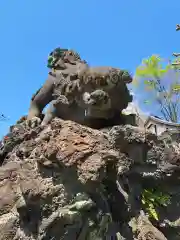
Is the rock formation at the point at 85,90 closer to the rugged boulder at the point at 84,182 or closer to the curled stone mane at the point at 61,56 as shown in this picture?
the curled stone mane at the point at 61,56

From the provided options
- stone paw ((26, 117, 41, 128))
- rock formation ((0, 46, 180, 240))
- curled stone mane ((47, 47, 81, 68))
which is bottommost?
rock formation ((0, 46, 180, 240))

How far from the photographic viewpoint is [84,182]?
2.19 m

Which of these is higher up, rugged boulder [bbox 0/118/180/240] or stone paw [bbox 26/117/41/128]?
stone paw [bbox 26/117/41/128]

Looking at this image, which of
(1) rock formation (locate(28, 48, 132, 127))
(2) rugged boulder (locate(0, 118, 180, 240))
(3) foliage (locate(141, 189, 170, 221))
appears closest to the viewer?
(2) rugged boulder (locate(0, 118, 180, 240))

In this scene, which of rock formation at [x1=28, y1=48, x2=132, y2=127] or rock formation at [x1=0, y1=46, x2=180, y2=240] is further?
rock formation at [x1=28, y1=48, x2=132, y2=127]

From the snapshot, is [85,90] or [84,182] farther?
[85,90]

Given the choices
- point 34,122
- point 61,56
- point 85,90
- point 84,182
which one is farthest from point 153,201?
point 84,182

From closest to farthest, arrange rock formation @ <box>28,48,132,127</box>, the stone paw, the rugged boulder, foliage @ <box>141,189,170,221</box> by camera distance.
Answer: the rugged boulder → rock formation @ <box>28,48,132,127</box> → the stone paw → foliage @ <box>141,189,170,221</box>

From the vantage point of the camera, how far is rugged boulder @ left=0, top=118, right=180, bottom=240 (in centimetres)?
224

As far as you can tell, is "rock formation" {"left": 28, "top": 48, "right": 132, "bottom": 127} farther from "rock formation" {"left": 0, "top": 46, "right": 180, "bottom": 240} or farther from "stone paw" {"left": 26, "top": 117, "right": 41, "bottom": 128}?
"stone paw" {"left": 26, "top": 117, "right": 41, "bottom": 128}

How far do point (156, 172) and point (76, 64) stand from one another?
1308mm

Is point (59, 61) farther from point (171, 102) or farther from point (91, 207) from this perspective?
point (171, 102)

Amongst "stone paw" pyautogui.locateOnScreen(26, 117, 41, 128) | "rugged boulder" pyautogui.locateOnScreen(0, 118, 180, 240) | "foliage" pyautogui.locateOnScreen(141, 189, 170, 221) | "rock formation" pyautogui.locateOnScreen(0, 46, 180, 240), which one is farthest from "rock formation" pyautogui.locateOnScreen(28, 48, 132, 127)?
"foliage" pyautogui.locateOnScreen(141, 189, 170, 221)

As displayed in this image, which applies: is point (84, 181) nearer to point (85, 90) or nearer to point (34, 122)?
point (85, 90)
